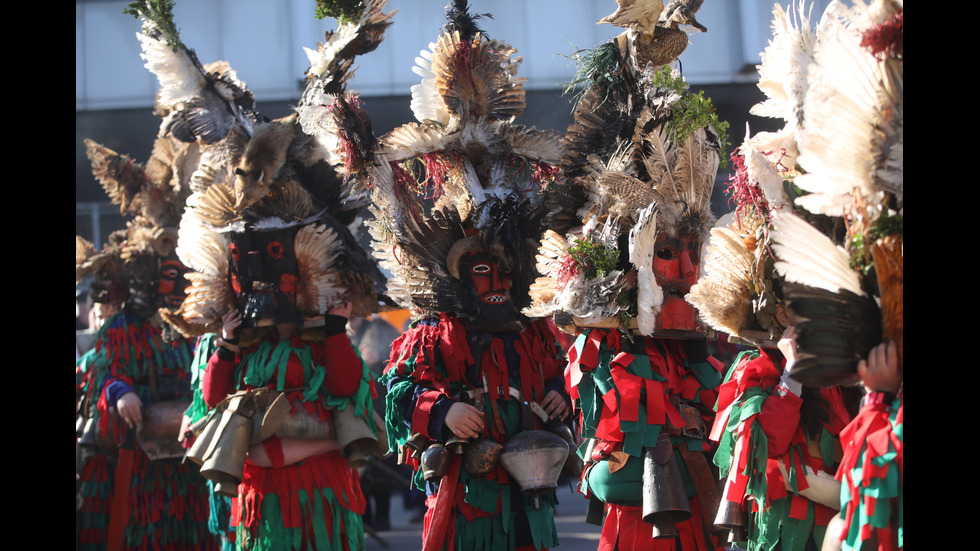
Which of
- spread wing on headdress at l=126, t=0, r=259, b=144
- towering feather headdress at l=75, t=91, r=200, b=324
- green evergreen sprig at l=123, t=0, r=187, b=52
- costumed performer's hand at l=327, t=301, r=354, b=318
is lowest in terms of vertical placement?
costumed performer's hand at l=327, t=301, r=354, b=318

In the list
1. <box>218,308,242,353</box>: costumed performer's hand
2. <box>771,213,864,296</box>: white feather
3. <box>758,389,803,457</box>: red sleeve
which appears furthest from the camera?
<box>218,308,242,353</box>: costumed performer's hand

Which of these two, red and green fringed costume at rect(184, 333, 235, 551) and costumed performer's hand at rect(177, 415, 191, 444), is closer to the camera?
red and green fringed costume at rect(184, 333, 235, 551)

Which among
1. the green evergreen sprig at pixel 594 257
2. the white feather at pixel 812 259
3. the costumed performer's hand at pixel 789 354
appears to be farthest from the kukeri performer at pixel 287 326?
the white feather at pixel 812 259

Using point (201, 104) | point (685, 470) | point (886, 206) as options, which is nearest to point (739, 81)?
point (201, 104)

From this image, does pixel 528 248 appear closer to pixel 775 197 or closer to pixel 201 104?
pixel 775 197

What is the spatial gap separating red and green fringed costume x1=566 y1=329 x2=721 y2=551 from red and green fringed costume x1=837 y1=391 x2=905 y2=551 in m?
1.13

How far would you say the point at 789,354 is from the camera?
274 centimetres

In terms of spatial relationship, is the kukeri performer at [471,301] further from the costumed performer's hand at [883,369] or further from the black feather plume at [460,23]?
the costumed performer's hand at [883,369]

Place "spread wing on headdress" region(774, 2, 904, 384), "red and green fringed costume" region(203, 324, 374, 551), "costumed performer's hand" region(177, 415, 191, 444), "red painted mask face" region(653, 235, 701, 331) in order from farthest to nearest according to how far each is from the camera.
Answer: "costumed performer's hand" region(177, 415, 191, 444), "red and green fringed costume" region(203, 324, 374, 551), "red painted mask face" region(653, 235, 701, 331), "spread wing on headdress" region(774, 2, 904, 384)

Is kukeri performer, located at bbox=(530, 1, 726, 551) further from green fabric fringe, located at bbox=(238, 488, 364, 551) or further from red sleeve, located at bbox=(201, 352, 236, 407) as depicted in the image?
red sleeve, located at bbox=(201, 352, 236, 407)

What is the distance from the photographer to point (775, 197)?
291 cm

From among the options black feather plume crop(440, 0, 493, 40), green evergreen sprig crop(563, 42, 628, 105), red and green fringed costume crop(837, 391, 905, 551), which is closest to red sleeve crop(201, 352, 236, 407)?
black feather plume crop(440, 0, 493, 40)

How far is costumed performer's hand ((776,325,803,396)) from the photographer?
2.72 metres

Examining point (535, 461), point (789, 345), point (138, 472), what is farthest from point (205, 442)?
point (789, 345)
